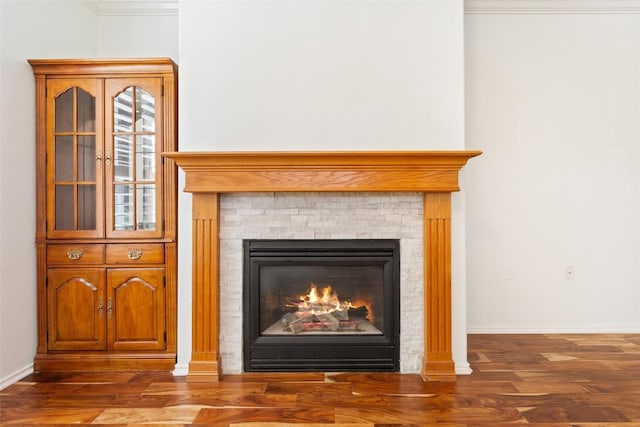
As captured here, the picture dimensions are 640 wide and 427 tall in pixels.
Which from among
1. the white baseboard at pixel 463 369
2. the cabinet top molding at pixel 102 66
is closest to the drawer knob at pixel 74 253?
the cabinet top molding at pixel 102 66

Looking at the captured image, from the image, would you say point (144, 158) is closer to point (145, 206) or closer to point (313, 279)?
point (145, 206)

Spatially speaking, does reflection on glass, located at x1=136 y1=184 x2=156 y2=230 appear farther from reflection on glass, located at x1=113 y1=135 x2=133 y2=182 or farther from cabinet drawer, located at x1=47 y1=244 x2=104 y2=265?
cabinet drawer, located at x1=47 y1=244 x2=104 y2=265

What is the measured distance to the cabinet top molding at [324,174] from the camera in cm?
262

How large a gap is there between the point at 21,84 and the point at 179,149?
1040 millimetres

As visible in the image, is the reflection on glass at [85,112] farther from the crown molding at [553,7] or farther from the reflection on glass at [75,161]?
the crown molding at [553,7]

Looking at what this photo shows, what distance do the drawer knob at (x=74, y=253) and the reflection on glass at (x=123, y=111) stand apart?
0.80 metres

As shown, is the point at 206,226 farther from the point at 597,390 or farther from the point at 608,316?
the point at 608,316

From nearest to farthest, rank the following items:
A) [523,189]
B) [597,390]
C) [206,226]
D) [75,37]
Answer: [597,390] < [206,226] < [75,37] < [523,189]

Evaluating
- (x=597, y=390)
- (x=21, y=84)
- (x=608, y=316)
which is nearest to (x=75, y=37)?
(x=21, y=84)

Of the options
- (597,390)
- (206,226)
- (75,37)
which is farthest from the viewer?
(75,37)

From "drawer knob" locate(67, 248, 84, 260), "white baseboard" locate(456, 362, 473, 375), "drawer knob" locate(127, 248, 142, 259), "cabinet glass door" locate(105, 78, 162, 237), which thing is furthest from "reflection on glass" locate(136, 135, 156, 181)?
"white baseboard" locate(456, 362, 473, 375)

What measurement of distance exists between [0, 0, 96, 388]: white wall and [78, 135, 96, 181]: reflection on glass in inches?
11.2

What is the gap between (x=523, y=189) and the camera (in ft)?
11.8

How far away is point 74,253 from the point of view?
284 cm
